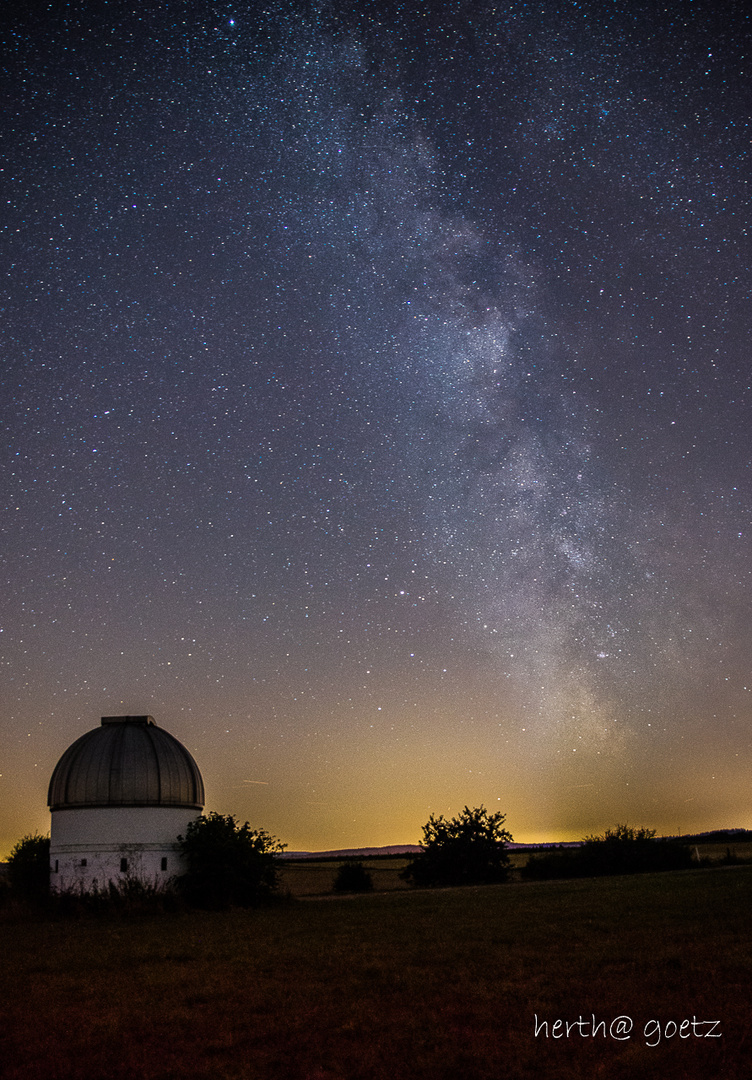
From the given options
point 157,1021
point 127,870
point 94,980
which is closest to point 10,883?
point 127,870

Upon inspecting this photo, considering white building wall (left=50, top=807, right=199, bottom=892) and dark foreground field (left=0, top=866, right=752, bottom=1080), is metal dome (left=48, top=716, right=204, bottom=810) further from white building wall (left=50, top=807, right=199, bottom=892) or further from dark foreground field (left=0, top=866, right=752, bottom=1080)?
dark foreground field (left=0, top=866, right=752, bottom=1080)

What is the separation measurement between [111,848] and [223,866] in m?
3.90

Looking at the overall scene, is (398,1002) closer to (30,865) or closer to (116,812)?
(116,812)

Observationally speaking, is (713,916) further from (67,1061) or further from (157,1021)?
(67,1061)

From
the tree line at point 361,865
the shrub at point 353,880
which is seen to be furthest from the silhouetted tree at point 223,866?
the shrub at point 353,880

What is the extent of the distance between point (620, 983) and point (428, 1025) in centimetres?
265

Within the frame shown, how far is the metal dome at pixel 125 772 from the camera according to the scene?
26641mm

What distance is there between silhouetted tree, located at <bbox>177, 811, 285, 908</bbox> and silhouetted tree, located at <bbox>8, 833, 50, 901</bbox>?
20.6 feet

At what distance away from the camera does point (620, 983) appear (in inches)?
341

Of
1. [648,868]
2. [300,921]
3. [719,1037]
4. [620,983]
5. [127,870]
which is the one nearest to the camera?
[719,1037]

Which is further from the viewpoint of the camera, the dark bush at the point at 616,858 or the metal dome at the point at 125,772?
the dark bush at the point at 616,858

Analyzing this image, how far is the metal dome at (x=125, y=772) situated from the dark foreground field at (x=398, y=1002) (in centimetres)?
1149

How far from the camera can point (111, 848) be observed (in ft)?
85.6

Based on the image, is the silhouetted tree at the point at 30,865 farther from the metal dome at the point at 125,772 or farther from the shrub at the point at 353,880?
the shrub at the point at 353,880
